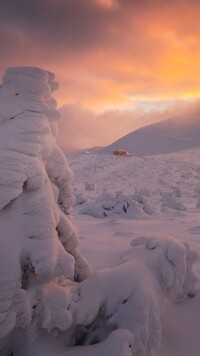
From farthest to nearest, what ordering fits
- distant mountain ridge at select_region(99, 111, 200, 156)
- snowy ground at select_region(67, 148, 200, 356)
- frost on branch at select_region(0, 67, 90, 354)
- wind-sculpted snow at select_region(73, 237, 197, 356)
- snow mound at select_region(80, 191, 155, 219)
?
distant mountain ridge at select_region(99, 111, 200, 156) → snow mound at select_region(80, 191, 155, 219) → snowy ground at select_region(67, 148, 200, 356) → wind-sculpted snow at select_region(73, 237, 197, 356) → frost on branch at select_region(0, 67, 90, 354)

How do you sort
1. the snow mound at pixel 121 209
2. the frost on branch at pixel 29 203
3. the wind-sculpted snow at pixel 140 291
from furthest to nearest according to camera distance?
the snow mound at pixel 121 209 < the wind-sculpted snow at pixel 140 291 < the frost on branch at pixel 29 203

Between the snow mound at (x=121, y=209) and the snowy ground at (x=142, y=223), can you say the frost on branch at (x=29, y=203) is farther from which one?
the snow mound at (x=121, y=209)

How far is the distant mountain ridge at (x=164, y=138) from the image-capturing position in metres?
50.8

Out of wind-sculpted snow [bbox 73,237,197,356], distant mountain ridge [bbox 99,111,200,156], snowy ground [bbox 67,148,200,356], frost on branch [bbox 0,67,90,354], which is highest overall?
distant mountain ridge [bbox 99,111,200,156]

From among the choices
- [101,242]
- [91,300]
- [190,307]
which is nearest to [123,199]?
[101,242]

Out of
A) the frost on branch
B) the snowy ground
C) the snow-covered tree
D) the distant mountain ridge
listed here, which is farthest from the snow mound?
the distant mountain ridge

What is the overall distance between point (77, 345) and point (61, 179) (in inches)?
49.8

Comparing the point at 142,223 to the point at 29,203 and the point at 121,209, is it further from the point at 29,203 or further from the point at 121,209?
the point at 29,203

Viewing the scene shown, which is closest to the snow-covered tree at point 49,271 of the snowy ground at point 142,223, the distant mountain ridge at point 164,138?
the snowy ground at point 142,223

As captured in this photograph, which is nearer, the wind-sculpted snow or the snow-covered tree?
the snow-covered tree

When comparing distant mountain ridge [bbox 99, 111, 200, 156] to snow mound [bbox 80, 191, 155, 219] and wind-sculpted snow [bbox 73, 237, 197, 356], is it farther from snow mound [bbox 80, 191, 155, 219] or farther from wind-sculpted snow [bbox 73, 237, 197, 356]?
wind-sculpted snow [bbox 73, 237, 197, 356]

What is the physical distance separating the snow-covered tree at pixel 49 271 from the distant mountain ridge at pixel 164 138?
47.3 metres

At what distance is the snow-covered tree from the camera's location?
184 cm

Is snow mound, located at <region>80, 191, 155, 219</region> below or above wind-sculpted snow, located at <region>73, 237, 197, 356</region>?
below
